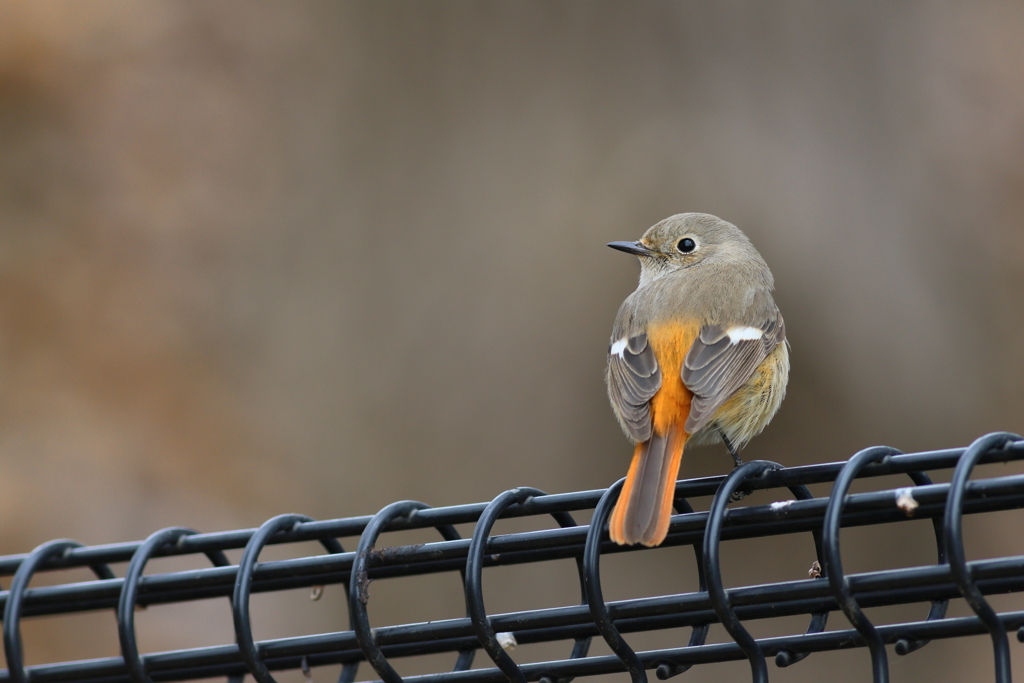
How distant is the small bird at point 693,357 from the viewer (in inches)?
122

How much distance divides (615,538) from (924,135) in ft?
Answer: 13.2

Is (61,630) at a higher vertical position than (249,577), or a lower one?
lower

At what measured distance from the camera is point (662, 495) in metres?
2.31

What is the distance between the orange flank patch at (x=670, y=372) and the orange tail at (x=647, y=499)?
0.76 feet

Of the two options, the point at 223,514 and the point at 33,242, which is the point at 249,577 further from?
the point at 33,242

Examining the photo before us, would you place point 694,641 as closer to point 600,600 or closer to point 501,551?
point 600,600

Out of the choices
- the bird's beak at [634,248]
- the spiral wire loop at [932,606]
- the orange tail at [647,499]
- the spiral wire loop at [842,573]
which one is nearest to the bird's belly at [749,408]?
the orange tail at [647,499]

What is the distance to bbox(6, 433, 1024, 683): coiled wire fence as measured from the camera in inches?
64.4

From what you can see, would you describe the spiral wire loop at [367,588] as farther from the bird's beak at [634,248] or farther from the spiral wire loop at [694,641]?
the bird's beak at [634,248]

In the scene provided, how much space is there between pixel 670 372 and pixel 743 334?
0.44 meters

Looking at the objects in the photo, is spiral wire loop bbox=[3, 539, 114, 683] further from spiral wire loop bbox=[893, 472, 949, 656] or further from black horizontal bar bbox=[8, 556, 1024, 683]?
spiral wire loop bbox=[893, 472, 949, 656]

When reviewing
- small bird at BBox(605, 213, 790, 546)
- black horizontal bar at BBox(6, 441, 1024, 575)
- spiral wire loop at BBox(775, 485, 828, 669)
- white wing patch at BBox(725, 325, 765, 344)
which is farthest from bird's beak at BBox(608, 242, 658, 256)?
spiral wire loop at BBox(775, 485, 828, 669)

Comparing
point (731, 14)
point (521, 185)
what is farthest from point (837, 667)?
point (731, 14)

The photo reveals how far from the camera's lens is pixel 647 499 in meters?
2.27
